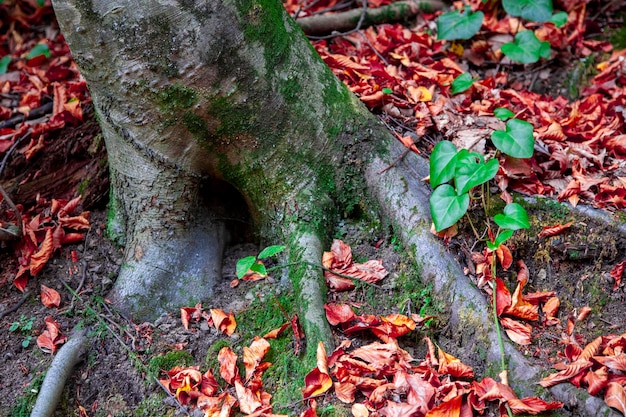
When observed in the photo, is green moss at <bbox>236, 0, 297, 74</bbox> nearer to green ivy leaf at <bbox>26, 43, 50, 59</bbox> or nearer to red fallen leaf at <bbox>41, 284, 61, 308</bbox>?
red fallen leaf at <bbox>41, 284, 61, 308</bbox>

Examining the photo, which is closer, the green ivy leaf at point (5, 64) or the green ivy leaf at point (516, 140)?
the green ivy leaf at point (516, 140)

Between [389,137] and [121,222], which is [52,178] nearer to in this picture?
[121,222]

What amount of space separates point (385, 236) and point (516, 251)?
0.64 metres

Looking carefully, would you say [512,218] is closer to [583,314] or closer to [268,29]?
[583,314]

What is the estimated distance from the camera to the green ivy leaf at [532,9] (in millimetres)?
4121

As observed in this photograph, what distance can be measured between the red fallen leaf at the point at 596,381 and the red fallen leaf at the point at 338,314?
3.24 ft

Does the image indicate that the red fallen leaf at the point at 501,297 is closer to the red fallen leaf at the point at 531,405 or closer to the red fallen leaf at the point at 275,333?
the red fallen leaf at the point at 531,405

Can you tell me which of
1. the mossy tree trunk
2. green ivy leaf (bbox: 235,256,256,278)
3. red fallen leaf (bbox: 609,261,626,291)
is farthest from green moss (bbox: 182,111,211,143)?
red fallen leaf (bbox: 609,261,626,291)

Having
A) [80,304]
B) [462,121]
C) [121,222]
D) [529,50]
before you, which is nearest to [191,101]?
[121,222]

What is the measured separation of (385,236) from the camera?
3037 millimetres

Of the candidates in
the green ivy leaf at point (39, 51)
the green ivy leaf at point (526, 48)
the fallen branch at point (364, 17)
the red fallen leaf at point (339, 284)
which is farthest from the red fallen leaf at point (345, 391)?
the green ivy leaf at point (39, 51)

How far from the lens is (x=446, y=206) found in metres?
2.69

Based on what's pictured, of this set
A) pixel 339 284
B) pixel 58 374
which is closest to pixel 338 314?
pixel 339 284

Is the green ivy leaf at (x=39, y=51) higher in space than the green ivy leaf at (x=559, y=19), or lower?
higher
